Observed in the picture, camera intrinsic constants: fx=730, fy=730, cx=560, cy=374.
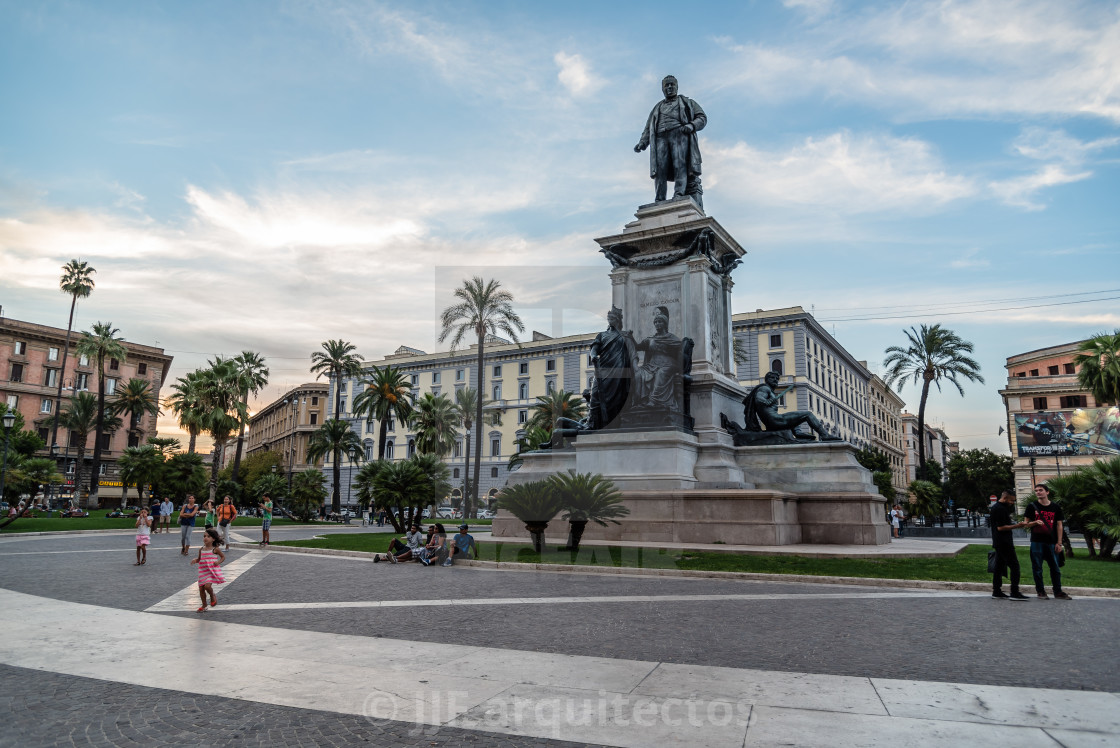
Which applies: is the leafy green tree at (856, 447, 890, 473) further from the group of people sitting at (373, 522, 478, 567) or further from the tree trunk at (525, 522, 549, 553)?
the group of people sitting at (373, 522, 478, 567)

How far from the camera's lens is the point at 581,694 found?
527 centimetres

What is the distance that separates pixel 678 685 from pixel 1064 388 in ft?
290

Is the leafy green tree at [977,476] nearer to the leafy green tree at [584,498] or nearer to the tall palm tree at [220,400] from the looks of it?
the tall palm tree at [220,400]

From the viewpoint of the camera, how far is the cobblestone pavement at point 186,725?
4.36m

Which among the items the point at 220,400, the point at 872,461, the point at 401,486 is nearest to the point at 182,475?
the point at 220,400

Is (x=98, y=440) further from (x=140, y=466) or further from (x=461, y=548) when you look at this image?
(x=461, y=548)

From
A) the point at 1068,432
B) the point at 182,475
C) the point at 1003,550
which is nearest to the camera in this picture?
the point at 1003,550

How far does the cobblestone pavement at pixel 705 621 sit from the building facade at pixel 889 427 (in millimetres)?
95685

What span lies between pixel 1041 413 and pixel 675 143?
68232 millimetres

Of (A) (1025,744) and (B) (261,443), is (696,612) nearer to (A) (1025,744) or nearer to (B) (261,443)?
(A) (1025,744)

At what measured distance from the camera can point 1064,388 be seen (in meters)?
76.9

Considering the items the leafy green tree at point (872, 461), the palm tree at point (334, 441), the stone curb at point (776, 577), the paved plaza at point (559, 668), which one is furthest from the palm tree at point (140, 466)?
the leafy green tree at point (872, 461)

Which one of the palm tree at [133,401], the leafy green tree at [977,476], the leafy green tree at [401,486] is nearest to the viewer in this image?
the leafy green tree at [401,486]

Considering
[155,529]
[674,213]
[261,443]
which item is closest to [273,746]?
[674,213]
